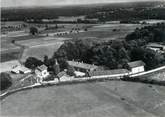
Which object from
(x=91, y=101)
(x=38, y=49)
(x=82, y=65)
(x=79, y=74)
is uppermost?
(x=82, y=65)

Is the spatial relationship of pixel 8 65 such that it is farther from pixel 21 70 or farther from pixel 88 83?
pixel 88 83

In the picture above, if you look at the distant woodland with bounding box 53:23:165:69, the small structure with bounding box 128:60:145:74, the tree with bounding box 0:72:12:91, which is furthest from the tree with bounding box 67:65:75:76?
the tree with bounding box 0:72:12:91

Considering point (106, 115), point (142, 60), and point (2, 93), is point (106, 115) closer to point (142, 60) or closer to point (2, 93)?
point (2, 93)

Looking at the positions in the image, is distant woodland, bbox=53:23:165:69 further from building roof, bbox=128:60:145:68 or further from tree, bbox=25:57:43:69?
tree, bbox=25:57:43:69

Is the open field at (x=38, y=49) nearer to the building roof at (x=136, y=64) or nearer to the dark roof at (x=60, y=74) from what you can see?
the dark roof at (x=60, y=74)

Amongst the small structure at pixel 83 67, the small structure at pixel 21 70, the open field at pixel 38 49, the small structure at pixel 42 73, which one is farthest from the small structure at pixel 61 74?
the open field at pixel 38 49

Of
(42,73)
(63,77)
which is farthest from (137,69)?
(42,73)

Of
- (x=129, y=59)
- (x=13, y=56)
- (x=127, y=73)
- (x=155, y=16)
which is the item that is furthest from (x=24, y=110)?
(x=155, y=16)
